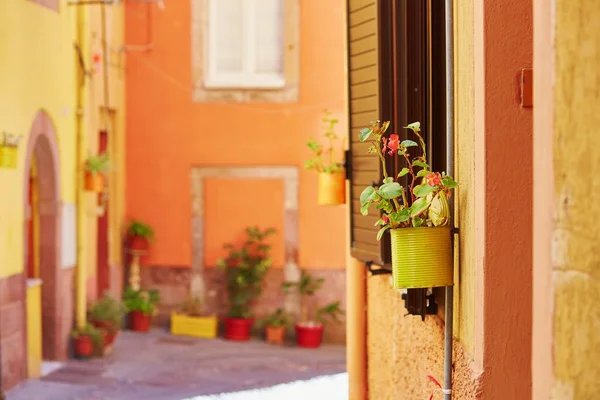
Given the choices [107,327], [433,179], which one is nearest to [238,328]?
[107,327]

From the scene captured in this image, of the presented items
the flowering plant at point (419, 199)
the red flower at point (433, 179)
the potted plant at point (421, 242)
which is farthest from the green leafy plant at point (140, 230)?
the red flower at point (433, 179)

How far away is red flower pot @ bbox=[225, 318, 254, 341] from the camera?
487 inches

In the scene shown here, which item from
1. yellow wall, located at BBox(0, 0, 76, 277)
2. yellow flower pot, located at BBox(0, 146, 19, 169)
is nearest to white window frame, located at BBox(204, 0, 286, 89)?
yellow wall, located at BBox(0, 0, 76, 277)

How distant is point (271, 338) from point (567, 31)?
10382mm

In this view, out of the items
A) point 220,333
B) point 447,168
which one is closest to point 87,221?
point 220,333

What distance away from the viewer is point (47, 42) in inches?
386

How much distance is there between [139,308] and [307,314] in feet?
6.89

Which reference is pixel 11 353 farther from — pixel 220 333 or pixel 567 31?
pixel 567 31

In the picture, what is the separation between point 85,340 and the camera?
34.3ft

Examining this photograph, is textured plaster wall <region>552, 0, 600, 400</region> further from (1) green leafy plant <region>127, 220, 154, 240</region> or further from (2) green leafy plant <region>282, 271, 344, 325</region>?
(1) green leafy plant <region>127, 220, 154, 240</region>

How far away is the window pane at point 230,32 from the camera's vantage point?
503 inches

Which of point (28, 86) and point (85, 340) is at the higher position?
point (28, 86)

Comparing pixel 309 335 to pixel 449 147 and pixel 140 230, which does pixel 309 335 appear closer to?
pixel 140 230

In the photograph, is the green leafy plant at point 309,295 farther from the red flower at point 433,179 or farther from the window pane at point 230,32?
the red flower at point 433,179
